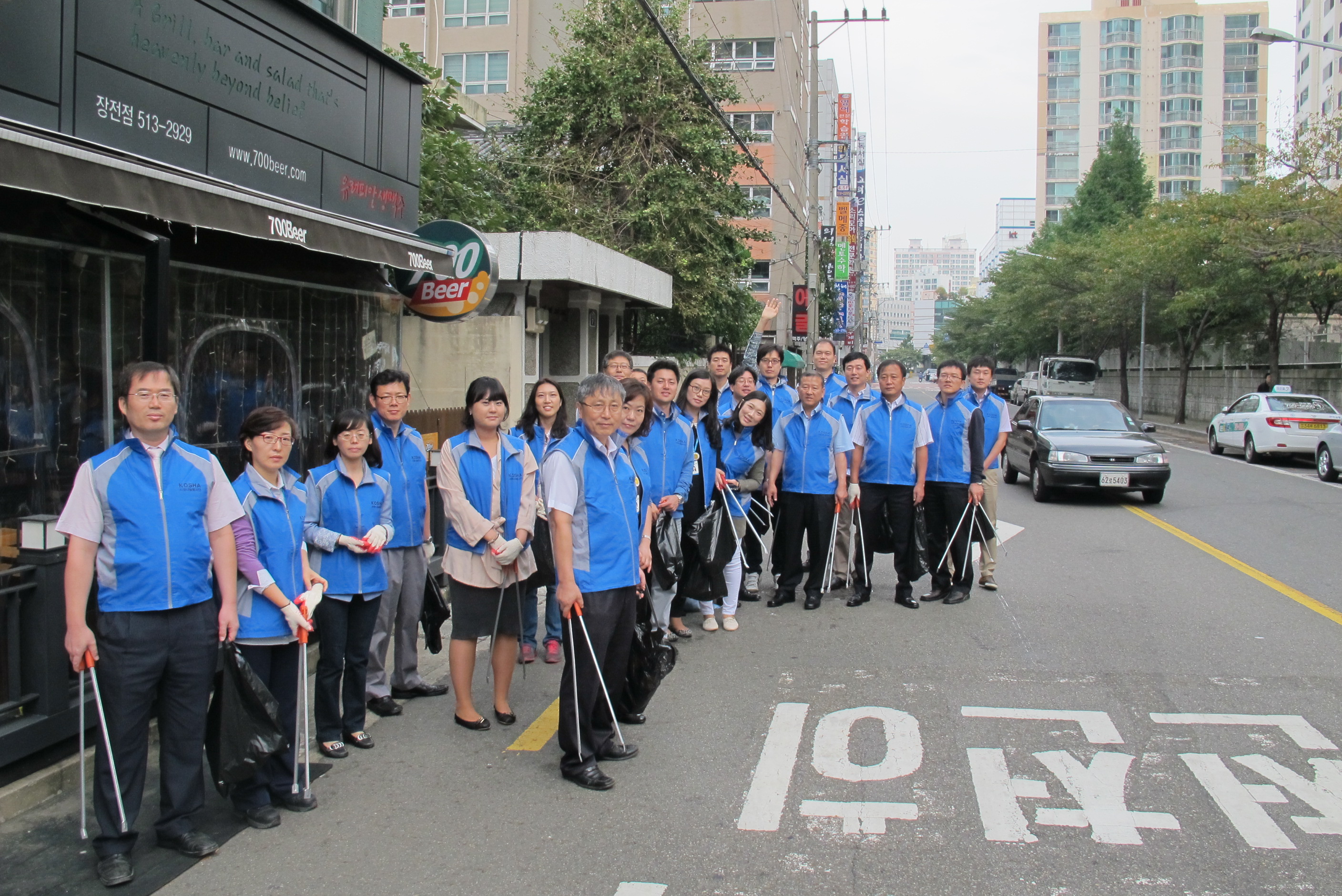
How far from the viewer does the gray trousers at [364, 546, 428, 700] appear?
17.7 ft

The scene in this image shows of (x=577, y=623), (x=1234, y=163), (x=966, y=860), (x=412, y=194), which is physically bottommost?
(x=966, y=860)

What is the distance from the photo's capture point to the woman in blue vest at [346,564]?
483 centimetres

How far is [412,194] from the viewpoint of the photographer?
9.66m

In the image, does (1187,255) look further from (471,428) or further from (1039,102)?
(1039,102)

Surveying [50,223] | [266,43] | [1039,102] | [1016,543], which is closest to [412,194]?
[266,43]

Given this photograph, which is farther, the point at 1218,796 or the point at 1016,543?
the point at 1016,543

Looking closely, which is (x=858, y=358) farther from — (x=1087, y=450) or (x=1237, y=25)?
(x=1237, y=25)

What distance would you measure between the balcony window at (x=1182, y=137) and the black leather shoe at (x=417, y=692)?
100840 mm

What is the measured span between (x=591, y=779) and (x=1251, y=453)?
20382 mm

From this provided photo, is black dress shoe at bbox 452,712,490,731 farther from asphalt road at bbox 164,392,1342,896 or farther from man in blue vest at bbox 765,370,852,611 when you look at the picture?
man in blue vest at bbox 765,370,852,611

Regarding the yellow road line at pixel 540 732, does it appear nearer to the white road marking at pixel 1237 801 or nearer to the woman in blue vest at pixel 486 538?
the woman in blue vest at pixel 486 538

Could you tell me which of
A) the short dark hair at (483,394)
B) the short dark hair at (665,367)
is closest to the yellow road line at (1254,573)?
the short dark hair at (665,367)

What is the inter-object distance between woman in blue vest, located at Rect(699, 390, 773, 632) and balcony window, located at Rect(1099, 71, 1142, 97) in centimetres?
10095

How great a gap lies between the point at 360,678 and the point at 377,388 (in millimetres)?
1483
